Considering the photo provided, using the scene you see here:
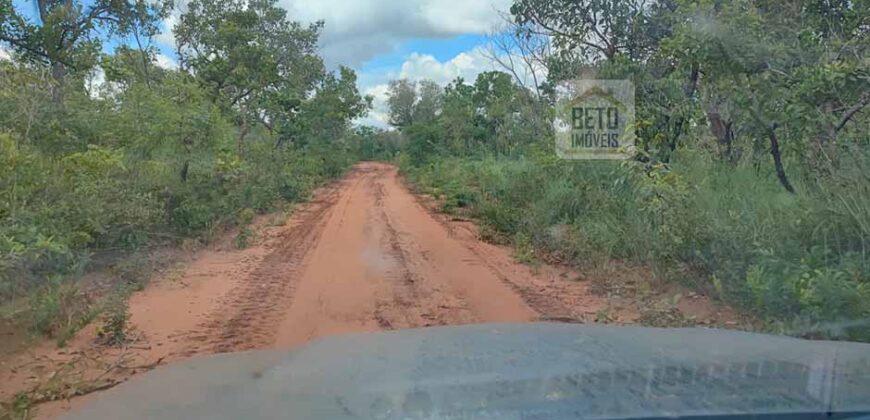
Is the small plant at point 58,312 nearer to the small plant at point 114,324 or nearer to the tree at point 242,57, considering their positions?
the small plant at point 114,324

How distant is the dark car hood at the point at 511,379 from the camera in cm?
256

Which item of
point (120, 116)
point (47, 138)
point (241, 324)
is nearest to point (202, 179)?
point (120, 116)

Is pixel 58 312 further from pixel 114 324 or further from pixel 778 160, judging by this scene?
pixel 778 160

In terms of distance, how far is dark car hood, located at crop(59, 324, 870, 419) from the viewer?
2564mm

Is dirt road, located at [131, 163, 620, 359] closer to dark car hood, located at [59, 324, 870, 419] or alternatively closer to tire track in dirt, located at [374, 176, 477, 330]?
tire track in dirt, located at [374, 176, 477, 330]

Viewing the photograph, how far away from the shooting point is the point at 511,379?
3.03 meters

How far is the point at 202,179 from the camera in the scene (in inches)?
488

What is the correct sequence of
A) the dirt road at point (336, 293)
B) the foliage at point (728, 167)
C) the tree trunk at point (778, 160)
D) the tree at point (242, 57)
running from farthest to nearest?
the tree at point (242, 57) → the tree trunk at point (778, 160) → the dirt road at point (336, 293) → the foliage at point (728, 167)

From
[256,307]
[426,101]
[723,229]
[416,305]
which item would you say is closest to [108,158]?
[256,307]

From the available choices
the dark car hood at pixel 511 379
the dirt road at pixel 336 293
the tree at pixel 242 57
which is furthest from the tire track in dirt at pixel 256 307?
the tree at pixel 242 57

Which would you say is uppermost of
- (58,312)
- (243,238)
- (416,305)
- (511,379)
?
(511,379)

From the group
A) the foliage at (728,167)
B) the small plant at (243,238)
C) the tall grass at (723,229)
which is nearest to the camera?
the tall grass at (723,229)

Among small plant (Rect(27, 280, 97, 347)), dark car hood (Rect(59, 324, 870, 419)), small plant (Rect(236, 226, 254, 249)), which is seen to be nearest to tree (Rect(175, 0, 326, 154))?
small plant (Rect(236, 226, 254, 249))

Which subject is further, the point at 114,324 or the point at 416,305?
the point at 416,305
